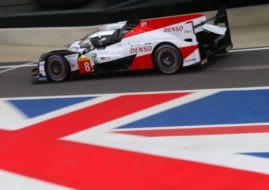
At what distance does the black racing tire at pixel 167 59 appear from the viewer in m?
11.3

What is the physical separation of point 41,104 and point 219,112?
376cm

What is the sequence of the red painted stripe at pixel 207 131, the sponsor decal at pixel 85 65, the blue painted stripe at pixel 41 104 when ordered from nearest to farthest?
the red painted stripe at pixel 207 131, the blue painted stripe at pixel 41 104, the sponsor decal at pixel 85 65

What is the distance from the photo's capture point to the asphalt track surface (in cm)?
1045

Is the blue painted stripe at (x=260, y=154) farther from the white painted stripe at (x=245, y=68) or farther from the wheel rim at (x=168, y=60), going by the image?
the white painted stripe at (x=245, y=68)

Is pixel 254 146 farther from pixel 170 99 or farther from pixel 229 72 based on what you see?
pixel 229 72

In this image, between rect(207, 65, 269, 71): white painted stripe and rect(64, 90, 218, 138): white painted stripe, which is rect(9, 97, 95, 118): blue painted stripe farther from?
rect(207, 65, 269, 71): white painted stripe

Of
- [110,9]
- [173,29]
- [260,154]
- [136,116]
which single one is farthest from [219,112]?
[110,9]

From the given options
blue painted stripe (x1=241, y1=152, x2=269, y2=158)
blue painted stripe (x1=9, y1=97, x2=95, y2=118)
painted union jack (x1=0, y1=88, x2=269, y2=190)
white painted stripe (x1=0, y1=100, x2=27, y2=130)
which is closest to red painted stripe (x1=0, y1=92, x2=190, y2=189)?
painted union jack (x1=0, y1=88, x2=269, y2=190)

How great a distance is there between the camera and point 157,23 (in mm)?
11578

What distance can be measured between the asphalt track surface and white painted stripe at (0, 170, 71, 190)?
4.57 meters

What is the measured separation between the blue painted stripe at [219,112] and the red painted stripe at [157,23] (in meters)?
2.66

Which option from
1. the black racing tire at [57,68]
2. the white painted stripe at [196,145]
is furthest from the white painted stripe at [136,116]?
the black racing tire at [57,68]

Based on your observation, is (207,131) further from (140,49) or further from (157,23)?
(157,23)

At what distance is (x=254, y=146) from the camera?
651 centimetres
